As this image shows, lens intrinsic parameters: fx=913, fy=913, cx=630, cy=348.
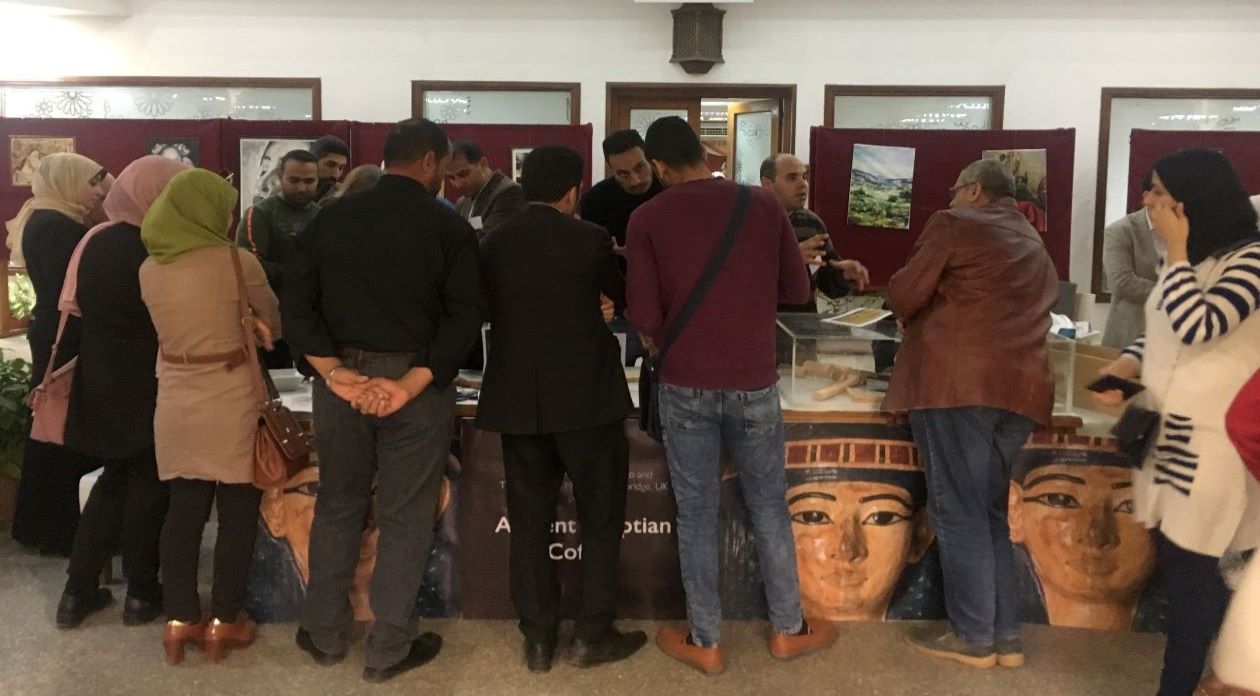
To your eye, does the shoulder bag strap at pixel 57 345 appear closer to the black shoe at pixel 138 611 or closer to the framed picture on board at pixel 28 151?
the black shoe at pixel 138 611

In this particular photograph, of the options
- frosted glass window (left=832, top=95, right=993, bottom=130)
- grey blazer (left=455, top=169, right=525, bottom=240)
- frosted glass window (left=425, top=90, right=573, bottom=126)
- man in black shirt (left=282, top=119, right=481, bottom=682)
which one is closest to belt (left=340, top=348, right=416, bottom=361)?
man in black shirt (left=282, top=119, right=481, bottom=682)

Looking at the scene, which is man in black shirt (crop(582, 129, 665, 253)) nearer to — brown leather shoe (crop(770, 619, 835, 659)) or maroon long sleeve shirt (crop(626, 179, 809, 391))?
maroon long sleeve shirt (crop(626, 179, 809, 391))

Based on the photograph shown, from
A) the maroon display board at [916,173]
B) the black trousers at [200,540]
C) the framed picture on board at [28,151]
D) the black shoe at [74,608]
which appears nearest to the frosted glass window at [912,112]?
the maroon display board at [916,173]

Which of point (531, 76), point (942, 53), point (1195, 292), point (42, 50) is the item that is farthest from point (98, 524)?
point (942, 53)

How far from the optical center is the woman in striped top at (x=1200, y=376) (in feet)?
6.66

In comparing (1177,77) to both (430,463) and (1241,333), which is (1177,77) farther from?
(430,463)

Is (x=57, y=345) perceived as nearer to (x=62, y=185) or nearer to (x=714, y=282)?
(x=62, y=185)

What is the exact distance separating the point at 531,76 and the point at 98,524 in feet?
11.9

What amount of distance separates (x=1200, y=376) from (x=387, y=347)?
1973mm

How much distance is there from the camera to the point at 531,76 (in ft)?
18.2

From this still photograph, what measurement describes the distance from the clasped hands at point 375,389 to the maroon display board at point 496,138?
105 inches

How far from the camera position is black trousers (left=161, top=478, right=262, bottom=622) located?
2635mm

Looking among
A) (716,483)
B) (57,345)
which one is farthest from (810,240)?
(57,345)

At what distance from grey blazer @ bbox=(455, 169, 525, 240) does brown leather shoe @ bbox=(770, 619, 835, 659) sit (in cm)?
166
